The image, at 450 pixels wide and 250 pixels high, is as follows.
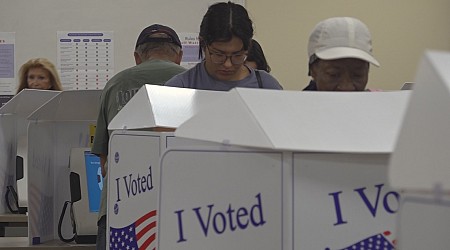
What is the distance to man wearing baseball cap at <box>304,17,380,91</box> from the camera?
4.42 feet

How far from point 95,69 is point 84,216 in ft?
6.67

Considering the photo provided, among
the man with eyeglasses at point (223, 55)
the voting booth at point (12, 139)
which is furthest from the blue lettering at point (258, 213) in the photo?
the voting booth at point (12, 139)

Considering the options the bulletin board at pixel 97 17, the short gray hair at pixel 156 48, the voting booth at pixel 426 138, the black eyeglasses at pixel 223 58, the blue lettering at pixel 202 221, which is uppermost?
the bulletin board at pixel 97 17

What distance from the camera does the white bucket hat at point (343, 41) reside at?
1.34 m

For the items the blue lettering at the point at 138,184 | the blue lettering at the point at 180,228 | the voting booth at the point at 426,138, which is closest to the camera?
the voting booth at the point at 426,138

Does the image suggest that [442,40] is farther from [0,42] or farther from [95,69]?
[0,42]

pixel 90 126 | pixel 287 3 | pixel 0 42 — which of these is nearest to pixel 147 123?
pixel 90 126

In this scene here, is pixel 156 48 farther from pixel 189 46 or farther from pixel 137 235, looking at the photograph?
pixel 189 46

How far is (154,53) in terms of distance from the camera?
7.23 feet

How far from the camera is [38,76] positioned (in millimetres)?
3816

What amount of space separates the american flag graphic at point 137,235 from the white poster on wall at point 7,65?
2.92m

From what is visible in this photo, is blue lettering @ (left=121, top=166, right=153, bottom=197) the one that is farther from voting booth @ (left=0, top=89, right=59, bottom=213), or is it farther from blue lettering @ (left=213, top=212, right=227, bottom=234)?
voting booth @ (left=0, top=89, right=59, bottom=213)

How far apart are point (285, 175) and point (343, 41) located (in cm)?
56

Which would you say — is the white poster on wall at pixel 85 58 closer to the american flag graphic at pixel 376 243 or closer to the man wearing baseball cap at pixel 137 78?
the man wearing baseball cap at pixel 137 78
